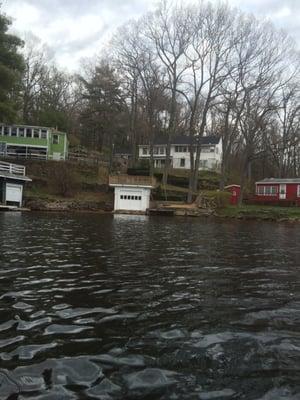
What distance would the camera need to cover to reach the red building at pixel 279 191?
6006 centimetres

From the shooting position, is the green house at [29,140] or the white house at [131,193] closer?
the white house at [131,193]

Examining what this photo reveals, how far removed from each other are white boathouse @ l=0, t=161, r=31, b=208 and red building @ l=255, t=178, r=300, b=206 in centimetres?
3100

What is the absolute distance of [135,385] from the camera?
518cm

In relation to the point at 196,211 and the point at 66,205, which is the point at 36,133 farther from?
the point at 196,211

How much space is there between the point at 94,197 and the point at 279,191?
85.7 feet

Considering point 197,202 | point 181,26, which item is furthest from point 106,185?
point 181,26

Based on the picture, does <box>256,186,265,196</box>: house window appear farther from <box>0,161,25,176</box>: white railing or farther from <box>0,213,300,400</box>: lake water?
<box>0,213,300,400</box>: lake water

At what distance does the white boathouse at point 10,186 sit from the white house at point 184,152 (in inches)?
1445

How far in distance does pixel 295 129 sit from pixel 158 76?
23.7m

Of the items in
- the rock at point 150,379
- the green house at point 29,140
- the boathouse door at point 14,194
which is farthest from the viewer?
the green house at point 29,140

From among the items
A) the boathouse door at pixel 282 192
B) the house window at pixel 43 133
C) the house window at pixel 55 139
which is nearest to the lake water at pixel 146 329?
the house window at pixel 43 133

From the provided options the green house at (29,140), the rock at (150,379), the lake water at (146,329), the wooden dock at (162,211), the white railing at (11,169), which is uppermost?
the green house at (29,140)

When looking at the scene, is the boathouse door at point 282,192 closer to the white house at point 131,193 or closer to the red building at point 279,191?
the red building at point 279,191

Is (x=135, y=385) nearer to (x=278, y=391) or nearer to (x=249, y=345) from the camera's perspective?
(x=278, y=391)
